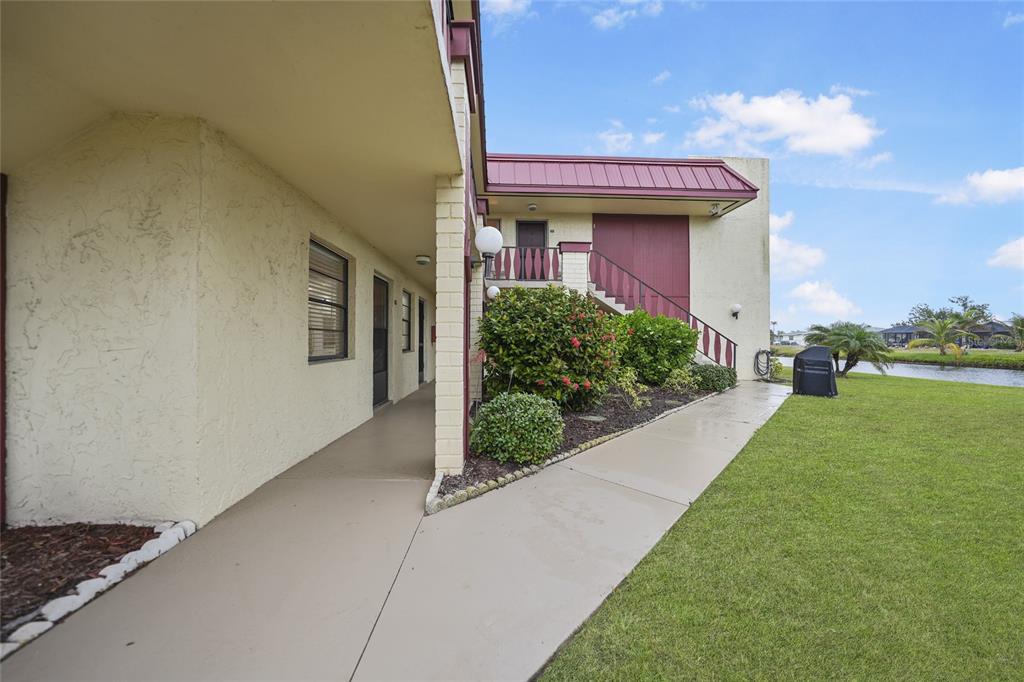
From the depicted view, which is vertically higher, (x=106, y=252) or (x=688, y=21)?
(x=688, y=21)

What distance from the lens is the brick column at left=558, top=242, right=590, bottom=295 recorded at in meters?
8.16

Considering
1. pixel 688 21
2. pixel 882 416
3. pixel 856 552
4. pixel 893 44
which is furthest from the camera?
pixel 688 21

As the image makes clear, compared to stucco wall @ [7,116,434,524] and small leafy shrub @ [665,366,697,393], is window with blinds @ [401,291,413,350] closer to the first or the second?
small leafy shrub @ [665,366,697,393]

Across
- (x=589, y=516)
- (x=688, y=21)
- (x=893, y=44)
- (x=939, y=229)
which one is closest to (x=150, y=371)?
(x=589, y=516)

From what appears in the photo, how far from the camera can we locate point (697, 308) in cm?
1125

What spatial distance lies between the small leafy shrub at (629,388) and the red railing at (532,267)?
2.42 m

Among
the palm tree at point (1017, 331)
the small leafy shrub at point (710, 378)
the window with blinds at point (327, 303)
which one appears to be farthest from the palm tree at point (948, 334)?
the window with blinds at point (327, 303)

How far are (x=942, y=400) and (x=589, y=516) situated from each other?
9058 mm

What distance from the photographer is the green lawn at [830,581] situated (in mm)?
1668

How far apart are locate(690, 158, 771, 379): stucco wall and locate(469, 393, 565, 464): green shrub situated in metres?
8.72

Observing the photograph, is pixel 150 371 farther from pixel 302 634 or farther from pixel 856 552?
pixel 856 552

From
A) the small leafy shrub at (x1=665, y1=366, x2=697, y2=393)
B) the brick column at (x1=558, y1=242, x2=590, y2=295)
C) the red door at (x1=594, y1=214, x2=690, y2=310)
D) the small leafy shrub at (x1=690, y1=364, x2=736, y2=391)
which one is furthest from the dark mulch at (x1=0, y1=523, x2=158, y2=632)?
the red door at (x1=594, y1=214, x2=690, y2=310)

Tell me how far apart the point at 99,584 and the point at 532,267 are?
749 centimetres

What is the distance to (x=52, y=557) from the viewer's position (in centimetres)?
226
